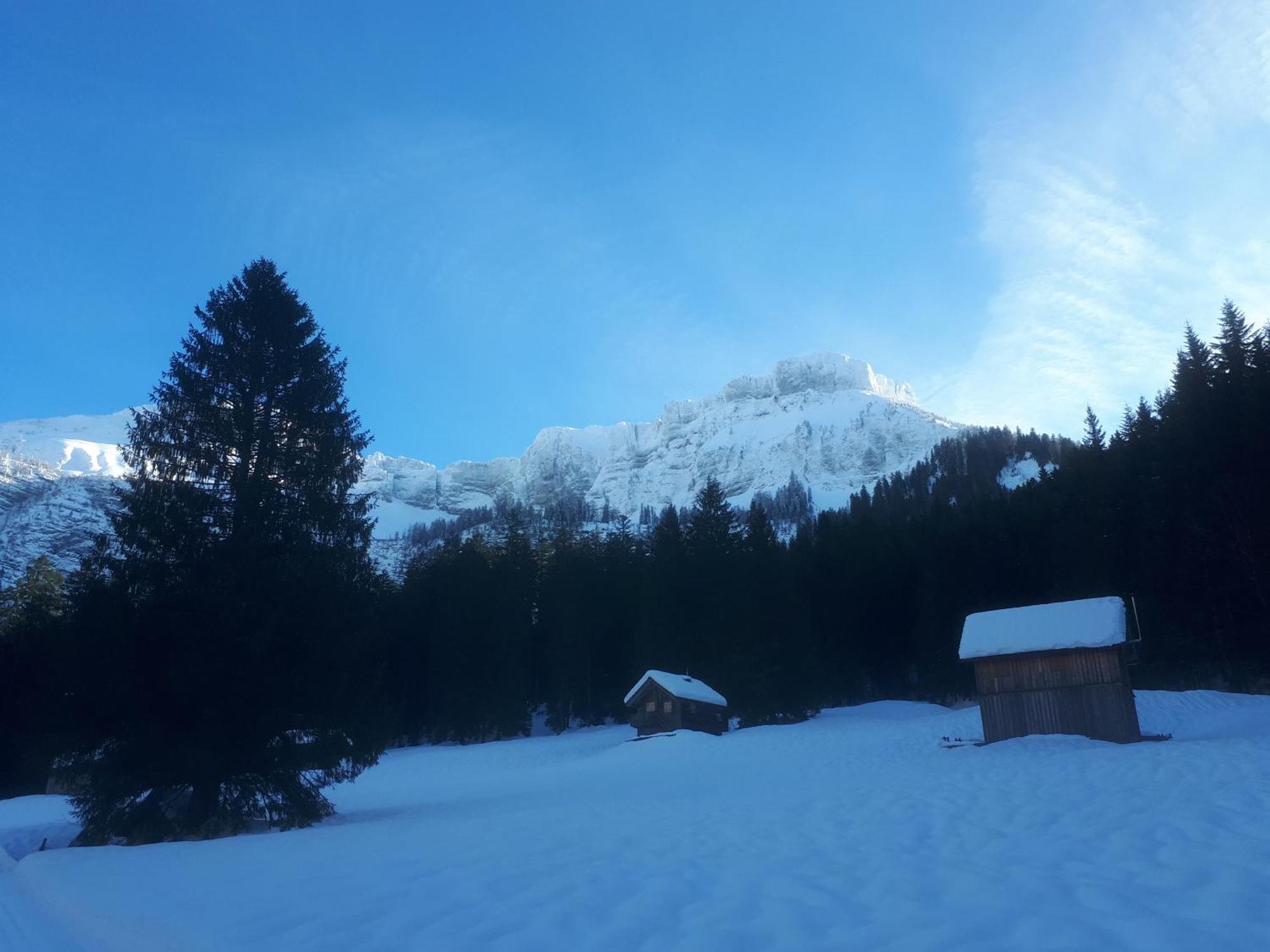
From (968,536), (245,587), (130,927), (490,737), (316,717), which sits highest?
(968,536)

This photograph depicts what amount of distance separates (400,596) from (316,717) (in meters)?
34.3

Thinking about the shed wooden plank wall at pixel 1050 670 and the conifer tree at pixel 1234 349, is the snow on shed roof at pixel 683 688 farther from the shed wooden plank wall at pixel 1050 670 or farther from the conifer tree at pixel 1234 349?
the conifer tree at pixel 1234 349

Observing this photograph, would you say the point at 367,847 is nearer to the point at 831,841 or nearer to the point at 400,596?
the point at 831,841

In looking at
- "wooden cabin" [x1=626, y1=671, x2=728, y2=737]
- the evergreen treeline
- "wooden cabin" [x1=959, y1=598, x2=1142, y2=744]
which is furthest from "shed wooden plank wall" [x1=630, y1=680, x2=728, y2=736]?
"wooden cabin" [x1=959, y1=598, x2=1142, y2=744]

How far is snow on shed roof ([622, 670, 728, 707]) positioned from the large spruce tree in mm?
20974

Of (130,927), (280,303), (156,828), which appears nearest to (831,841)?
(130,927)

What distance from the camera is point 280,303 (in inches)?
670

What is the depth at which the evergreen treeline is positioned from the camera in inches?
537

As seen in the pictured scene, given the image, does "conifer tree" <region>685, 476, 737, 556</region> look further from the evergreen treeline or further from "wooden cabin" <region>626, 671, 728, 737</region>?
"wooden cabin" <region>626, 671, 728, 737</region>

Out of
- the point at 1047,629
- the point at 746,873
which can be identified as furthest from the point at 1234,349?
the point at 746,873

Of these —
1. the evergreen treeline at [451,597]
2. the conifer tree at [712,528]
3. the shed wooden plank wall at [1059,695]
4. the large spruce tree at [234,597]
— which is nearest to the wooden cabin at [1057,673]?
the shed wooden plank wall at [1059,695]

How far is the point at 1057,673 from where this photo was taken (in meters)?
23.1

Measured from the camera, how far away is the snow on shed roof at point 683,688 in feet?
114

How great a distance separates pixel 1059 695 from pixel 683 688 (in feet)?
53.8
